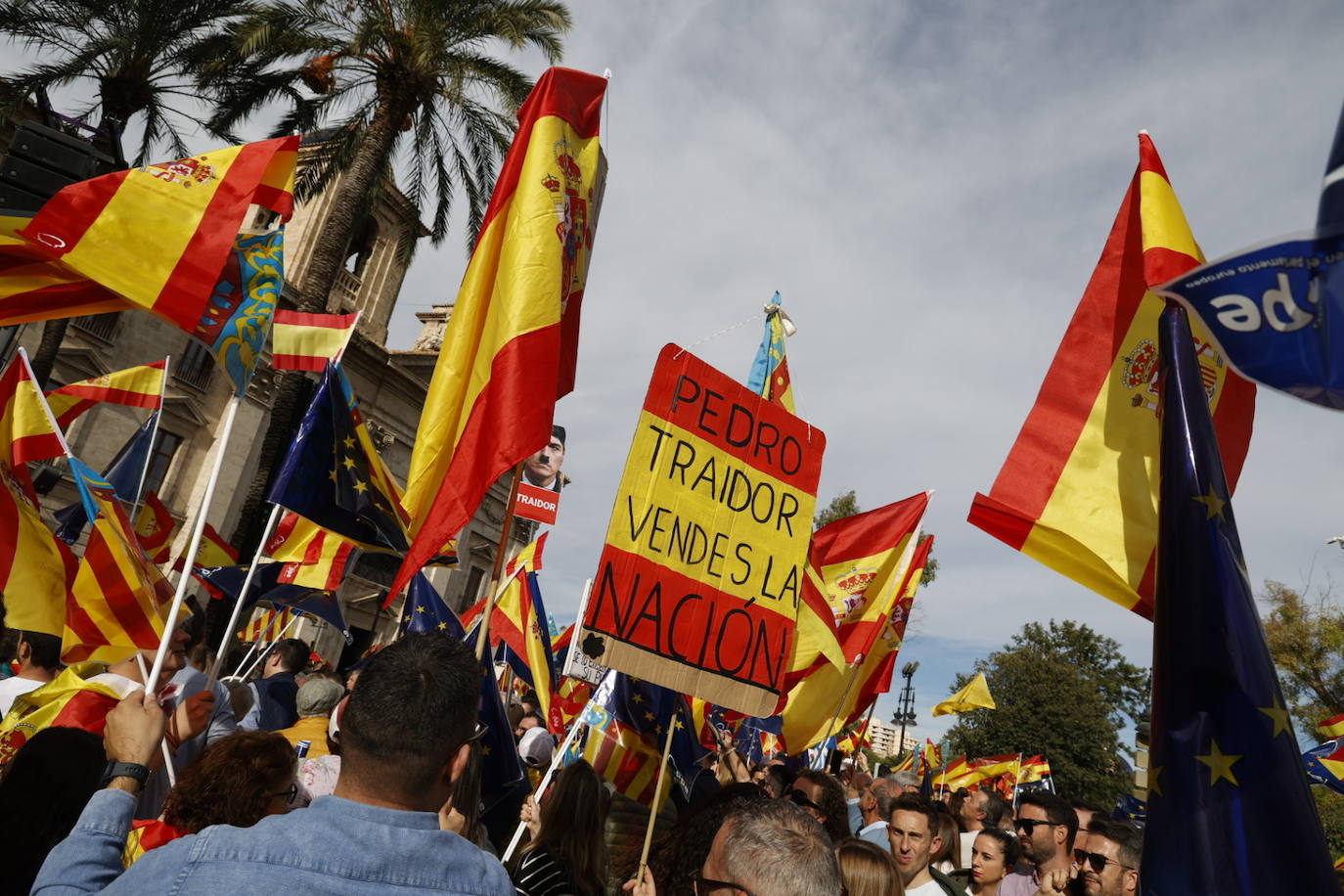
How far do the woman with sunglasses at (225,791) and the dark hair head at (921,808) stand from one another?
3166mm

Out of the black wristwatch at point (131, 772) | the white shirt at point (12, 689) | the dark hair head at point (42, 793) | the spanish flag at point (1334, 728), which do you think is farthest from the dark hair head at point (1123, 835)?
the spanish flag at point (1334, 728)

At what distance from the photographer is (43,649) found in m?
4.16

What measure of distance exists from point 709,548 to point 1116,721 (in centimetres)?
4630

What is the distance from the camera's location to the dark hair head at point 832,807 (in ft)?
16.5

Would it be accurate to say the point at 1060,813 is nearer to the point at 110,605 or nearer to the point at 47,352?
the point at 110,605

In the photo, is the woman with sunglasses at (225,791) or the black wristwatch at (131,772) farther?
→ the woman with sunglasses at (225,791)

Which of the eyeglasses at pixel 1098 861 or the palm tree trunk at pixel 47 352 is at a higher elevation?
the palm tree trunk at pixel 47 352

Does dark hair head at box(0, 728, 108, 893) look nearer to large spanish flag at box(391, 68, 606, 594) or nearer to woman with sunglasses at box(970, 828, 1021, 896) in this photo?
large spanish flag at box(391, 68, 606, 594)

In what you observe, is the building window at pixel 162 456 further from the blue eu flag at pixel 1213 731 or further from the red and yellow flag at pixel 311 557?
the blue eu flag at pixel 1213 731

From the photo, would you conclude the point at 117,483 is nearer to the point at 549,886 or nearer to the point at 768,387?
the point at 768,387

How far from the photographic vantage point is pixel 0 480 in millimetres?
4387

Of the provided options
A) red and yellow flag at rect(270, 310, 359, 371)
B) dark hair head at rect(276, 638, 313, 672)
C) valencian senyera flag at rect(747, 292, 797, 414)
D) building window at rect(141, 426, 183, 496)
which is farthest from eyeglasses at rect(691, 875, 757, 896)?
building window at rect(141, 426, 183, 496)

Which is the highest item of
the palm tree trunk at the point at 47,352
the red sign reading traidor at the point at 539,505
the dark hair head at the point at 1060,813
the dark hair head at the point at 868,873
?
the palm tree trunk at the point at 47,352

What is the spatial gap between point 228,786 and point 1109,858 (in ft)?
12.2
